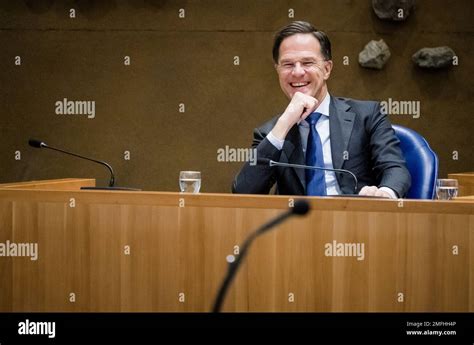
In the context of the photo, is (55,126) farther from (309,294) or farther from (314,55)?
(309,294)

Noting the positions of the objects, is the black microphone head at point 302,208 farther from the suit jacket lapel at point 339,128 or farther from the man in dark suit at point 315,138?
the suit jacket lapel at point 339,128

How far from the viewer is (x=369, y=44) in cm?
539

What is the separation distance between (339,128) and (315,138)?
113 millimetres

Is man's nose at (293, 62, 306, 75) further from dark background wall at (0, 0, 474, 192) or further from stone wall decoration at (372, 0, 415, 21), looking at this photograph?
stone wall decoration at (372, 0, 415, 21)

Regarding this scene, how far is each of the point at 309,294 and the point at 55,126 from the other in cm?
368

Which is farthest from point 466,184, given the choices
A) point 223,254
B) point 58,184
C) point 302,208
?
point 302,208

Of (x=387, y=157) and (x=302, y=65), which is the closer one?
(x=387, y=157)

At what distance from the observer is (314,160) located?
297 cm

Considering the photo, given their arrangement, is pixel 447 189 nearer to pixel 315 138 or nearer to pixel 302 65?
pixel 315 138

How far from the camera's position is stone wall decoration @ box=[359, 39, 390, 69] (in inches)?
212

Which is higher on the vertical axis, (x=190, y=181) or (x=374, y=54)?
(x=374, y=54)

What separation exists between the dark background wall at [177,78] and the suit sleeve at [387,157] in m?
2.40

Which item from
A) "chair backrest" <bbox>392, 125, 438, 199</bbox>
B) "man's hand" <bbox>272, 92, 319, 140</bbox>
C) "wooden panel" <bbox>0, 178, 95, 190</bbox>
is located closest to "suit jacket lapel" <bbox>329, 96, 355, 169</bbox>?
"man's hand" <bbox>272, 92, 319, 140</bbox>

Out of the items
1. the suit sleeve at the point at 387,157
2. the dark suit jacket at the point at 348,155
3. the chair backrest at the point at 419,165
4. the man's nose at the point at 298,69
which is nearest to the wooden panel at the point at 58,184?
the dark suit jacket at the point at 348,155
